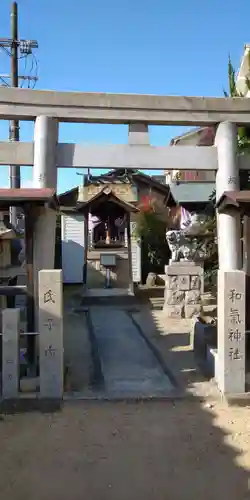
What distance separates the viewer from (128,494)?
348 centimetres

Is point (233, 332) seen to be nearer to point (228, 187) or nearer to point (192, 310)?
point (228, 187)

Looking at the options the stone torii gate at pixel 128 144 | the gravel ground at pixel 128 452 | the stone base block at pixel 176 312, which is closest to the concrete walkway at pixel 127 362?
the gravel ground at pixel 128 452

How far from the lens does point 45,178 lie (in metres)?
6.52

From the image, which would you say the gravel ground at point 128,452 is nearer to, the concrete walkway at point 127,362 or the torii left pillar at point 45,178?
the concrete walkway at point 127,362

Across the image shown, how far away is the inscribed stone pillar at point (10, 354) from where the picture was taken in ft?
17.3

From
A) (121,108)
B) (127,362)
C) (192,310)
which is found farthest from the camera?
(192,310)

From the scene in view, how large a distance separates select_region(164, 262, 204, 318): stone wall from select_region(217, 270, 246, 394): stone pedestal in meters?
6.41

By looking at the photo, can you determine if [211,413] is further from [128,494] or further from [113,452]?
[128,494]

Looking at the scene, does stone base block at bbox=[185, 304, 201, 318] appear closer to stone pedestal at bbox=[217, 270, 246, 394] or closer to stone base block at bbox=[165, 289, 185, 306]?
stone base block at bbox=[165, 289, 185, 306]

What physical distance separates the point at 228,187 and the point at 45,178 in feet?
9.00

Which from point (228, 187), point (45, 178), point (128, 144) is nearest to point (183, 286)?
point (228, 187)

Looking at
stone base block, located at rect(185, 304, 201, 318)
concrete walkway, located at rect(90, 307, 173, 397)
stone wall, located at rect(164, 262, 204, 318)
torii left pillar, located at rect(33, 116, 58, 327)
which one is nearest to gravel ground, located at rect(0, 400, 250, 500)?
concrete walkway, located at rect(90, 307, 173, 397)

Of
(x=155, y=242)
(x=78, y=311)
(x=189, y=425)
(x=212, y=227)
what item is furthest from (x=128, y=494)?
(x=155, y=242)

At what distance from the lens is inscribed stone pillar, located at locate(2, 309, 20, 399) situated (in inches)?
207
